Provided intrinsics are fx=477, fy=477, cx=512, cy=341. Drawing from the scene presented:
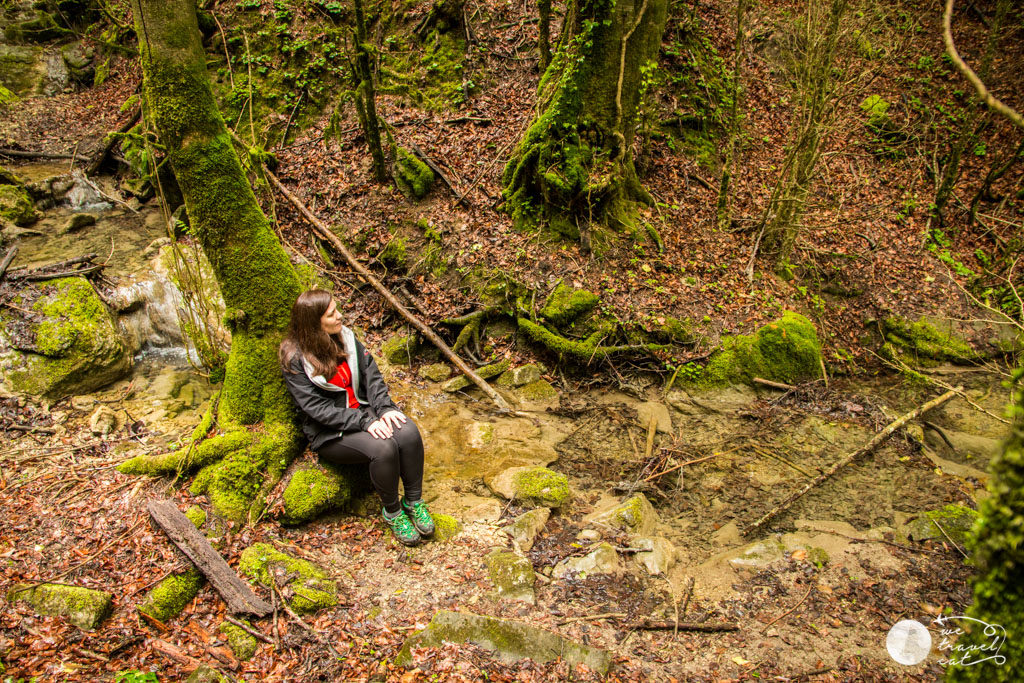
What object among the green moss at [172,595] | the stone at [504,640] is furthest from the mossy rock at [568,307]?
the green moss at [172,595]

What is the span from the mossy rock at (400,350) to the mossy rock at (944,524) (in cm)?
590

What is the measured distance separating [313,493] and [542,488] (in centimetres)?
207

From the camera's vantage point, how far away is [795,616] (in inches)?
141

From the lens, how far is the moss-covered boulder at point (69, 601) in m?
2.71

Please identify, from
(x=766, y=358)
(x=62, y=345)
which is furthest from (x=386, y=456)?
(x=766, y=358)

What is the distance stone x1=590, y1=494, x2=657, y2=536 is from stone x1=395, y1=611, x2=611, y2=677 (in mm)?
1380

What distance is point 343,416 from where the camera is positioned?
3773 mm

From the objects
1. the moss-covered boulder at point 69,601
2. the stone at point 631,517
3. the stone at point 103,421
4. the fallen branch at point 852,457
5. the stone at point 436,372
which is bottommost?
the stone at point 436,372

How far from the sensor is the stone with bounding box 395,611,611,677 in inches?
118

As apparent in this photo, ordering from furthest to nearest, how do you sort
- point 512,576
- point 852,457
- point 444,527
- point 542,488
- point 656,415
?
point 656,415, point 852,457, point 542,488, point 444,527, point 512,576

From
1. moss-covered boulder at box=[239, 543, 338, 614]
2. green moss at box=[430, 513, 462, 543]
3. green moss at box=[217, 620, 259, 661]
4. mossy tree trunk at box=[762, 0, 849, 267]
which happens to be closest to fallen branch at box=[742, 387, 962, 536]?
green moss at box=[430, 513, 462, 543]

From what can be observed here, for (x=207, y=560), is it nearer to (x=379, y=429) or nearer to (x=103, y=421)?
(x=379, y=429)

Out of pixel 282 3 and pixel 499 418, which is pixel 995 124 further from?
pixel 282 3

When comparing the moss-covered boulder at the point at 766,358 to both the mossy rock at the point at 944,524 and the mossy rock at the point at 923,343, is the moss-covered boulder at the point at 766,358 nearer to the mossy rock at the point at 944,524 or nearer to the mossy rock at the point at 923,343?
the mossy rock at the point at 923,343
